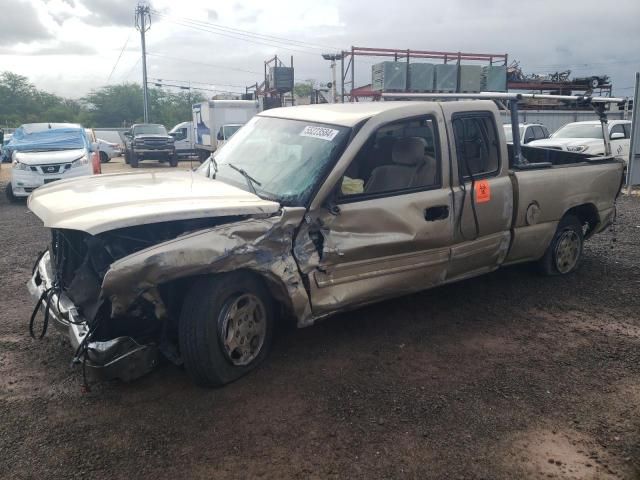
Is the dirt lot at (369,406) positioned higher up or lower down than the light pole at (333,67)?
lower down

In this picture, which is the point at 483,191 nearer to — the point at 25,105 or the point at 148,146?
the point at 148,146

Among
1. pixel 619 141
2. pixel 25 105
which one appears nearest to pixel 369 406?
pixel 619 141

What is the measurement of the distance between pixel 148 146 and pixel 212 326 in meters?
21.9

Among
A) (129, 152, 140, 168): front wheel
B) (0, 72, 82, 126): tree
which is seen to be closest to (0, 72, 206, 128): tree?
(0, 72, 82, 126): tree

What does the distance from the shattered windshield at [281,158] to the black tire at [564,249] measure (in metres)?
2.97

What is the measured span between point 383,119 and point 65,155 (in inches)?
383

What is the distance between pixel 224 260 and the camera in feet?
10.9

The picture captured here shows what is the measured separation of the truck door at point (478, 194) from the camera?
4.61 m

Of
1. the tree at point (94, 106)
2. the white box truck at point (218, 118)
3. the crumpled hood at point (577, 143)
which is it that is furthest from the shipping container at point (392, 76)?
the tree at point (94, 106)

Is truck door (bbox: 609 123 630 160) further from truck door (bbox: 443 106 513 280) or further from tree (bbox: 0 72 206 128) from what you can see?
tree (bbox: 0 72 206 128)

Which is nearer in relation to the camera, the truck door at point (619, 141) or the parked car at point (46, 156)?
the parked car at point (46, 156)

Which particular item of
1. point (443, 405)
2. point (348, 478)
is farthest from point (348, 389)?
point (348, 478)

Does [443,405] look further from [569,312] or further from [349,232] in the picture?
[569,312]

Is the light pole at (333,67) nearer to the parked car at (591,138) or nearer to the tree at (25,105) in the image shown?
the parked car at (591,138)
